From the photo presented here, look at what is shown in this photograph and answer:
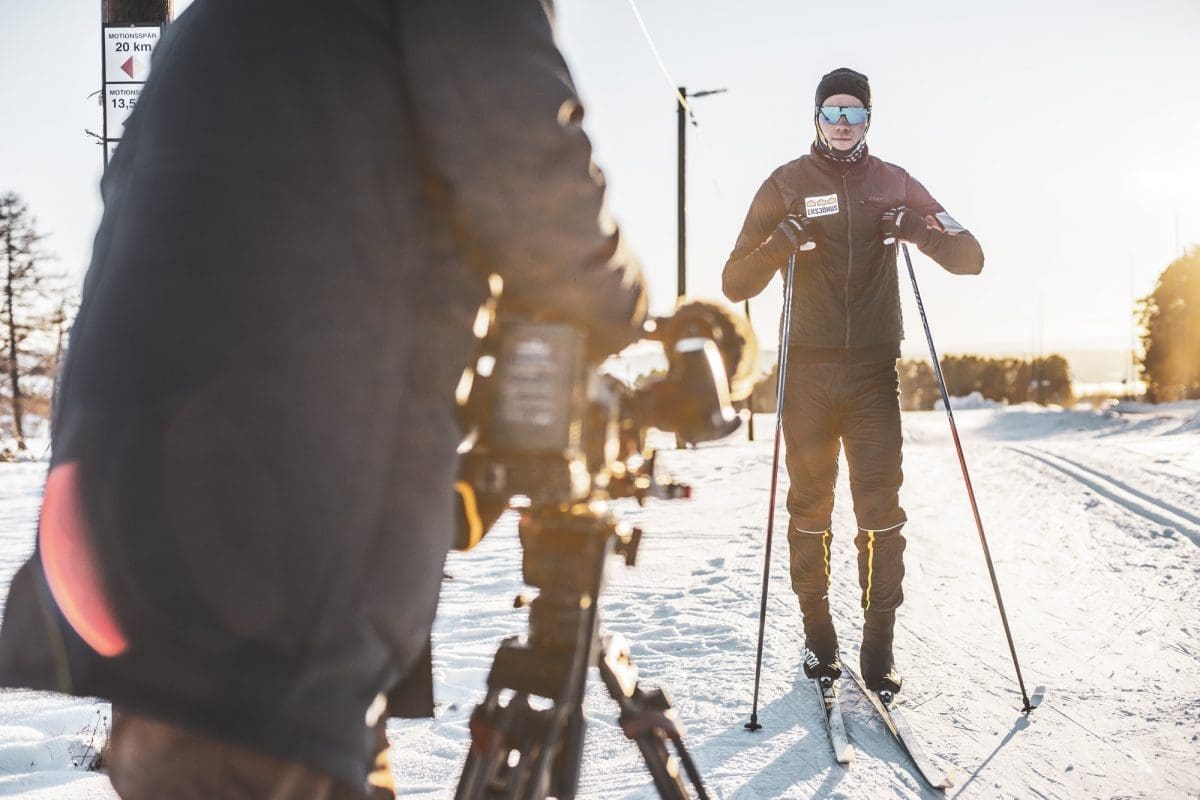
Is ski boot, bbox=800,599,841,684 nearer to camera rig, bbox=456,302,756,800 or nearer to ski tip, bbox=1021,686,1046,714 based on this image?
ski tip, bbox=1021,686,1046,714

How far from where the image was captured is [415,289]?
119 centimetres

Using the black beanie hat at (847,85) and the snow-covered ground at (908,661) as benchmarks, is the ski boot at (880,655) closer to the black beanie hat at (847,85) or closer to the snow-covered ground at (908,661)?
the snow-covered ground at (908,661)

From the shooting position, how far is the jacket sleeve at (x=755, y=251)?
12.7 feet

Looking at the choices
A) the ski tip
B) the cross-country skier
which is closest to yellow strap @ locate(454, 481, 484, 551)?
the cross-country skier

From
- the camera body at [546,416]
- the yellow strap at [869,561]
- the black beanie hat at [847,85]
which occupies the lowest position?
the yellow strap at [869,561]

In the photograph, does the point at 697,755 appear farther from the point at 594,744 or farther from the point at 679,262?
the point at 679,262

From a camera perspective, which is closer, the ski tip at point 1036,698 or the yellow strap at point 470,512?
the yellow strap at point 470,512

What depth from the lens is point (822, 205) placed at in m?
3.77

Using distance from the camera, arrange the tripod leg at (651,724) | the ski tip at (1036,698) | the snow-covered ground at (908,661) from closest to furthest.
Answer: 1. the tripod leg at (651,724)
2. the snow-covered ground at (908,661)
3. the ski tip at (1036,698)

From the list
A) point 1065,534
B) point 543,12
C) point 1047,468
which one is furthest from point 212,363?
point 1047,468

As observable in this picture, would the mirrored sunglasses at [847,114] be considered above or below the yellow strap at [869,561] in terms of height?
above

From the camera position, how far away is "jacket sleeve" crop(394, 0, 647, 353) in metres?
1.11

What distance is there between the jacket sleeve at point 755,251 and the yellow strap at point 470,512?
286 centimetres

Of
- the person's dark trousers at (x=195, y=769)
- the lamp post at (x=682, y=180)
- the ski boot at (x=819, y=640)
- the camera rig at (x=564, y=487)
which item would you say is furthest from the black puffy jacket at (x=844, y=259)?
the lamp post at (x=682, y=180)
